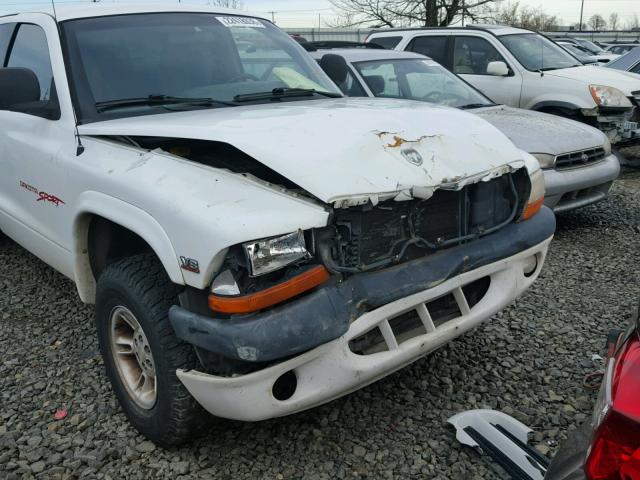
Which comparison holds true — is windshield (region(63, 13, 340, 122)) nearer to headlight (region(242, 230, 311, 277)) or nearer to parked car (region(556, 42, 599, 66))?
headlight (region(242, 230, 311, 277))

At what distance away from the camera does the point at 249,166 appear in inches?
106

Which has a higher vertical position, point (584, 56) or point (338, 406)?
point (584, 56)

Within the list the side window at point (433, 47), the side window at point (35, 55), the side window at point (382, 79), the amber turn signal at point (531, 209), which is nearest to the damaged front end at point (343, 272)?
the amber turn signal at point (531, 209)

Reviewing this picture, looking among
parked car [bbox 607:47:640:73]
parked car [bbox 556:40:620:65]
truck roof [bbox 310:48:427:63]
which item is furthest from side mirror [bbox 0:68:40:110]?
parked car [bbox 607:47:640:73]

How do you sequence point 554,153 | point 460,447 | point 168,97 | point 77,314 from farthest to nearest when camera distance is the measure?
point 554,153, point 77,314, point 168,97, point 460,447

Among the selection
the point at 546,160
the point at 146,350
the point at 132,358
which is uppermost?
the point at 546,160

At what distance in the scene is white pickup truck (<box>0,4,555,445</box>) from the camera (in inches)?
85.7

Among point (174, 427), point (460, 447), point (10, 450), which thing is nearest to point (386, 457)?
point (460, 447)

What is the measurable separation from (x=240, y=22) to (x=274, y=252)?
92.7 inches

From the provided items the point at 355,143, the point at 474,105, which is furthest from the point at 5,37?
the point at 474,105

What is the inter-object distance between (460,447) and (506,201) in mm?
1147

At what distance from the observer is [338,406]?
3.00 m

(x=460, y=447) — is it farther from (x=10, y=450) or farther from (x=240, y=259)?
(x=10, y=450)

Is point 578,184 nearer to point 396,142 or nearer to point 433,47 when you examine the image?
point 396,142
